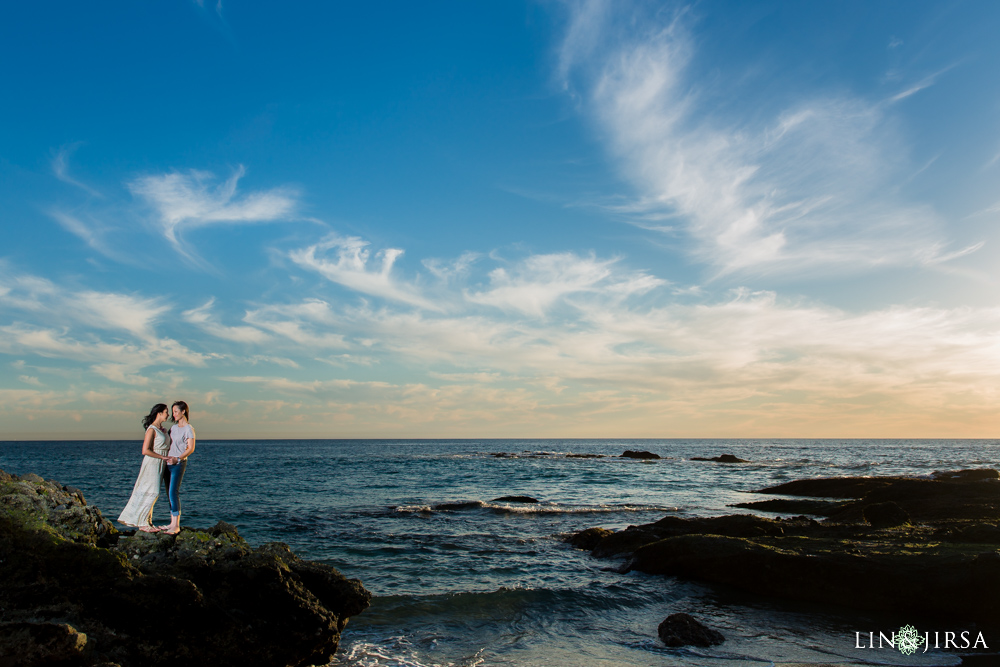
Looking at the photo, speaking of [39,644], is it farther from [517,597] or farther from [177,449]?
[517,597]

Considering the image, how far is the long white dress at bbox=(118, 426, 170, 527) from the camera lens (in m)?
8.24

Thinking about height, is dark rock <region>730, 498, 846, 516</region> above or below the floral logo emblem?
below

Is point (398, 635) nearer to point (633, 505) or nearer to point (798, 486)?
point (633, 505)

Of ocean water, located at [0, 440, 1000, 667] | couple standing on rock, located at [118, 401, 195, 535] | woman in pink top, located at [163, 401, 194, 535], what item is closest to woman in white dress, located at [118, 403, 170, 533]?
couple standing on rock, located at [118, 401, 195, 535]

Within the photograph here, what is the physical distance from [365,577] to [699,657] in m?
8.52

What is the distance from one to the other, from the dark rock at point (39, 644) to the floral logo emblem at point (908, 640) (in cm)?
1152

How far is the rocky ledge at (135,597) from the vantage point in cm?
582

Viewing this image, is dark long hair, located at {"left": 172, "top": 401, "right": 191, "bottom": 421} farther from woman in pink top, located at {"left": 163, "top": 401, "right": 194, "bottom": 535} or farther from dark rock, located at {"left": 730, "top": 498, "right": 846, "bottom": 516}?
dark rock, located at {"left": 730, "top": 498, "right": 846, "bottom": 516}

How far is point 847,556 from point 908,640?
2288 millimetres

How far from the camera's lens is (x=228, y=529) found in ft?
26.7

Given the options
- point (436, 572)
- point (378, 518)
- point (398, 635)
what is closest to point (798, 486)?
point (378, 518)

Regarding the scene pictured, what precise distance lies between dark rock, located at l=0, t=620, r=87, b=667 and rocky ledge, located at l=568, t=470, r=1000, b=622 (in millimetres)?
11792

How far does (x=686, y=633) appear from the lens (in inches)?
353

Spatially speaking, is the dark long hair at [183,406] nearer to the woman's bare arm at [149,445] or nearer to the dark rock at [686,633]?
the woman's bare arm at [149,445]
